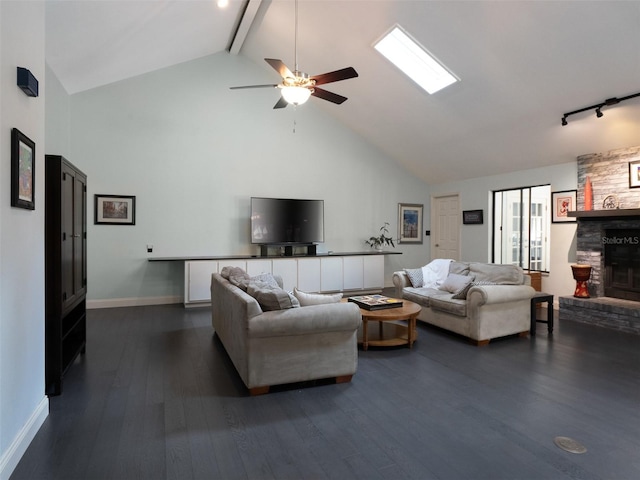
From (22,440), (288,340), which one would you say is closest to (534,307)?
(288,340)

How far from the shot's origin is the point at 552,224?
6125 mm

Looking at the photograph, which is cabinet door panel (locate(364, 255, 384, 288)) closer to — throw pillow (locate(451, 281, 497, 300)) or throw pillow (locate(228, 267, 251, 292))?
throw pillow (locate(451, 281, 497, 300))

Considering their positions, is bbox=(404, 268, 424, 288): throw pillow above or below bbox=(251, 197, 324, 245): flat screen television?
below

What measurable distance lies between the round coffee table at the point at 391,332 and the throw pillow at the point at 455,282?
0.87 meters

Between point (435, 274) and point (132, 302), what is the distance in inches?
190

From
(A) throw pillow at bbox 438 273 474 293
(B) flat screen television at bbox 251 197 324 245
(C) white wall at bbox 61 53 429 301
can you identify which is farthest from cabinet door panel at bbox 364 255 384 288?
(A) throw pillow at bbox 438 273 474 293

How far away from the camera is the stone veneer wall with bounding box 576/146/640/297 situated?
5.07m

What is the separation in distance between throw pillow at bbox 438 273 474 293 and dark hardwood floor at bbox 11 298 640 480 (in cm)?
99

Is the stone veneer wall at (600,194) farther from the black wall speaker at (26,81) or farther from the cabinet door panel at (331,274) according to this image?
the black wall speaker at (26,81)

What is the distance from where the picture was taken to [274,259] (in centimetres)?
645

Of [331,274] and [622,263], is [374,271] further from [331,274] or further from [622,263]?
[622,263]

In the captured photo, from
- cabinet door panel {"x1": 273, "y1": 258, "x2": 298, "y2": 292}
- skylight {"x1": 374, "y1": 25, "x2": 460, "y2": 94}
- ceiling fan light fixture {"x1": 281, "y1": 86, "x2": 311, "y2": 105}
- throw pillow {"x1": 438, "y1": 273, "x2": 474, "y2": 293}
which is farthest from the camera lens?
cabinet door panel {"x1": 273, "y1": 258, "x2": 298, "y2": 292}

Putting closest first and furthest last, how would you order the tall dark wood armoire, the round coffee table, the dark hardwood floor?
1. the dark hardwood floor
2. the tall dark wood armoire
3. the round coffee table

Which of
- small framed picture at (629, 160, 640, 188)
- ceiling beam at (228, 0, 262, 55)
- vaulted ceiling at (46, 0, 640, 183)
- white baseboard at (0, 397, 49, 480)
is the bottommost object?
white baseboard at (0, 397, 49, 480)
